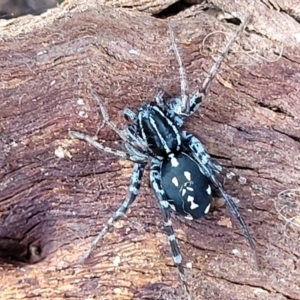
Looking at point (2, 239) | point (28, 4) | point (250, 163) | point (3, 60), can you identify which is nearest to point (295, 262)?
point (250, 163)

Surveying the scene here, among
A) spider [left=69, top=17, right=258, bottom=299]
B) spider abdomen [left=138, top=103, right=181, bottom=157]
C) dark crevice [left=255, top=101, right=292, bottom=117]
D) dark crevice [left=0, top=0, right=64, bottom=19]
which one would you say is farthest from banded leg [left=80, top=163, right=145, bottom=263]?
dark crevice [left=0, top=0, right=64, bottom=19]

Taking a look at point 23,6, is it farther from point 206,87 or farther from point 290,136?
point 290,136

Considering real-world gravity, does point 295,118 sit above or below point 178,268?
above

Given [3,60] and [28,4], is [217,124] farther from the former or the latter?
[28,4]

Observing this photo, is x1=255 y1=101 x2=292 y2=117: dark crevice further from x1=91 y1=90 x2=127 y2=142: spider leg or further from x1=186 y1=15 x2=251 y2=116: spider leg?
x1=91 y1=90 x2=127 y2=142: spider leg

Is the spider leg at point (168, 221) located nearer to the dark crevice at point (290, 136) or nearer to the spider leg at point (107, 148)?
the spider leg at point (107, 148)

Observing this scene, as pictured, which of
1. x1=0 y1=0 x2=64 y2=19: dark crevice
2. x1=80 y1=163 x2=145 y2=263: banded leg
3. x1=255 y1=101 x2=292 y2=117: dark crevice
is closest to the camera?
x1=80 y1=163 x2=145 y2=263: banded leg

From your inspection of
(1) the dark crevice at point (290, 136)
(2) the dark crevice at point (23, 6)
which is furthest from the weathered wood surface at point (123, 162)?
(2) the dark crevice at point (23, 6)
